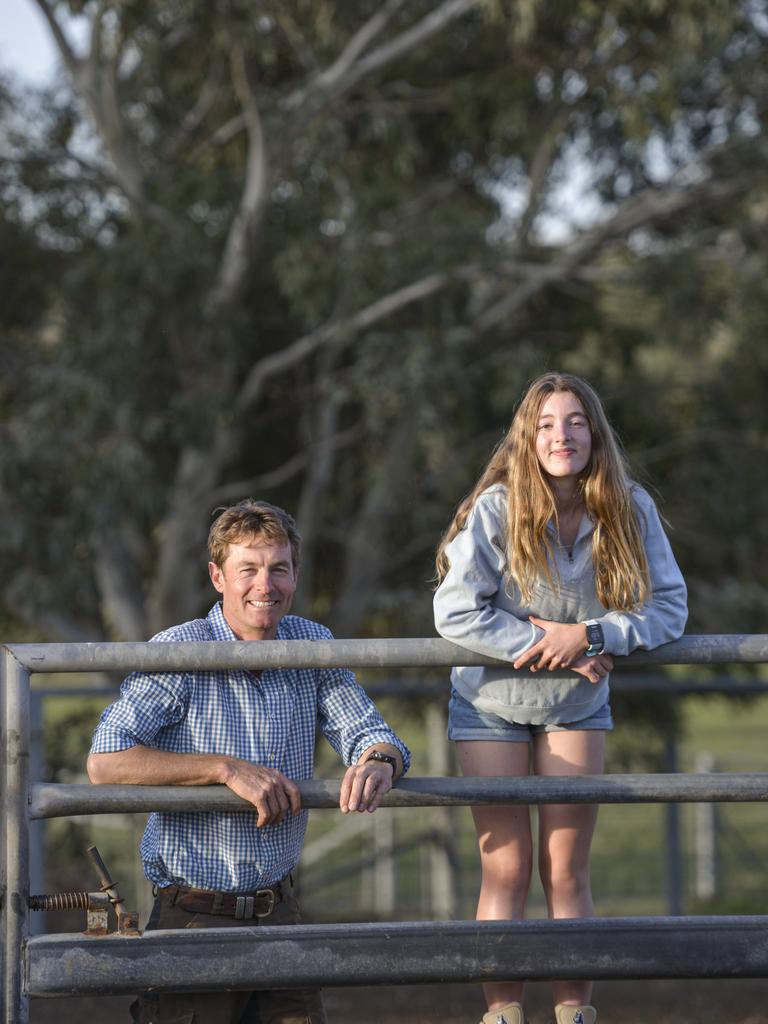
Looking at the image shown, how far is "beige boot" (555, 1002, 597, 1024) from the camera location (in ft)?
10.6

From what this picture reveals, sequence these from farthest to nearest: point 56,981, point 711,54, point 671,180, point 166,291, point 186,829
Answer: point 671,180 < point 711,54 < point 166,291 < point 186,829 < point 56,981

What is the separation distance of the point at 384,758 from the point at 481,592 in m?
0.43

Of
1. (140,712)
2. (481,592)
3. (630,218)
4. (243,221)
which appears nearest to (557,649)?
(481,592)

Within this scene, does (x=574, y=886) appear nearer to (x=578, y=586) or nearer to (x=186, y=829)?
(x=578, y=586)

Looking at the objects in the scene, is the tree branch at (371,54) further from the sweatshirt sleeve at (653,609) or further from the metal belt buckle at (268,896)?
the metal belt buckle at (268,896)

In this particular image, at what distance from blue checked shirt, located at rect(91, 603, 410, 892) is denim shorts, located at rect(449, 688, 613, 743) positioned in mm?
271

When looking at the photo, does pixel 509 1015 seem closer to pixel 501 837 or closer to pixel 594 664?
pixel 501 837

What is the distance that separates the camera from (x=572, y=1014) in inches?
127

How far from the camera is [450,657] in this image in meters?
2.93

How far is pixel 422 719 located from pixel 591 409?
938 cm

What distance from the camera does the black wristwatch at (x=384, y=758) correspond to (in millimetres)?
2938

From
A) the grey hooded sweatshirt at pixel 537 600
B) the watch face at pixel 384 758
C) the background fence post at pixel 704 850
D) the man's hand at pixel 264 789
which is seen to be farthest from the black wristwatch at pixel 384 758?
the background fence post at pixel 704 850

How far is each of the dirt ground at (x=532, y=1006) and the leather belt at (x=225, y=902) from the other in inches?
141

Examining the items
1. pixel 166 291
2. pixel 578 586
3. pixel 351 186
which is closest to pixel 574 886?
pixel 578 586
